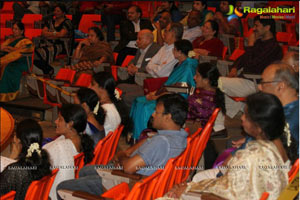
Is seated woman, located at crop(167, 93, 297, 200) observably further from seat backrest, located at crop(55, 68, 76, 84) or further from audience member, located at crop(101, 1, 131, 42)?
audience member, located at crop(101, 1, 131, 42)

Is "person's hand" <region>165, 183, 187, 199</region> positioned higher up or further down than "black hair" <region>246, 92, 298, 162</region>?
further down

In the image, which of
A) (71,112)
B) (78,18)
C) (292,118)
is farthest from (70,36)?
(292,118)

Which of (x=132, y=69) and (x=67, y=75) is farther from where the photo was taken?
(x=67, y=75)

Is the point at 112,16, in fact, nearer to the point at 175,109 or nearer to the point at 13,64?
the point at 13,64

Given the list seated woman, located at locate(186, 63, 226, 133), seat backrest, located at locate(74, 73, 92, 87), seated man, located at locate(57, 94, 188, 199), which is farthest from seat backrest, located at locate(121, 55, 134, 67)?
seated man, located at locate(57, 94, 188, 199)

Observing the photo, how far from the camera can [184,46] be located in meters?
4.31

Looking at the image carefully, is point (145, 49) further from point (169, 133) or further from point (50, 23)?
point (169, 133)

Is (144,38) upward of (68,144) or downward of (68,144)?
upward

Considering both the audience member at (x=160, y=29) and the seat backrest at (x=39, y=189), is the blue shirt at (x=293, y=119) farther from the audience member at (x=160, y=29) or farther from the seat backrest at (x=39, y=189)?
the audience member at (x=160, y=29)

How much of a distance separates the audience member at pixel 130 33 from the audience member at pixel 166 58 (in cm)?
75

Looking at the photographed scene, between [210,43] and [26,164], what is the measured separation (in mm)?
3387

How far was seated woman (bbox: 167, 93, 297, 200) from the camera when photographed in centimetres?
203

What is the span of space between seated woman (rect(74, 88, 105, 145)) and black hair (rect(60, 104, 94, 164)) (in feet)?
1.33

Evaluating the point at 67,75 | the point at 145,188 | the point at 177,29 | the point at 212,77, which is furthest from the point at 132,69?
the point at 145,188
